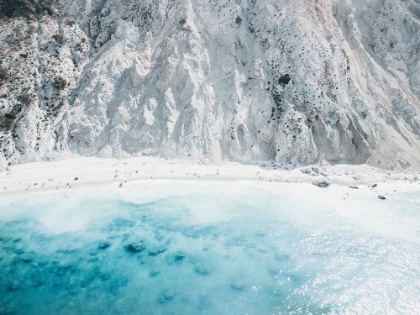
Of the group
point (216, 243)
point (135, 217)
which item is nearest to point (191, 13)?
point (135, 217)

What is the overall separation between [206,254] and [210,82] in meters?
38.7

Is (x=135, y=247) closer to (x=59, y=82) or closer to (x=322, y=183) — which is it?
(x=322, y=183)

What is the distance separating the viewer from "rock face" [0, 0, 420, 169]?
48.9m

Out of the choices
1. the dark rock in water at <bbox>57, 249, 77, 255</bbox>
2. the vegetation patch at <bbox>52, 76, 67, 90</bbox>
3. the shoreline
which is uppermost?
the vegetation patch at <bbox>52, 76, 67, 90</bbox>

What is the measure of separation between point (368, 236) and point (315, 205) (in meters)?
7.69

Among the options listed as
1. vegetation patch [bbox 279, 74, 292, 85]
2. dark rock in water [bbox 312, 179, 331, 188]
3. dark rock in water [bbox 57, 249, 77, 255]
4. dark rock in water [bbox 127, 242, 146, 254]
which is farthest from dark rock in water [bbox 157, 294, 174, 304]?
vegetation patch [bbox 279, 74, 292, 85]

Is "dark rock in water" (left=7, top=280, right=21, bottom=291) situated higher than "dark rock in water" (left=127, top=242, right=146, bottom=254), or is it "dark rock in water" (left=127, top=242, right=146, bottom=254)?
"dark rock in water" (left=127, top=242, right=146, bottom=254)

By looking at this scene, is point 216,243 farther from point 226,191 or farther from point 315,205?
point 315,205

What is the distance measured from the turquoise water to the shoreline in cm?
341

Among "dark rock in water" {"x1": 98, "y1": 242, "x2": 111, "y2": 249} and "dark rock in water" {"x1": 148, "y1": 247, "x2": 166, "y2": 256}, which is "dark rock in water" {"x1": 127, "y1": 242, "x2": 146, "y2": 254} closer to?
"dark rock in water" {"x1": 148, "y1": 247, "x2": 166, "y2": 256}

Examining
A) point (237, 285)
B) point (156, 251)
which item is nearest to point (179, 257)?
point (156, 251)

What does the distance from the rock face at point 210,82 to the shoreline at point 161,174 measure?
2.50 m

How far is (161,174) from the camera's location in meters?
43.2

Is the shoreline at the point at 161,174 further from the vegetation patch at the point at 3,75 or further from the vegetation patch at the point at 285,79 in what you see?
the vegetation patch at the point at 285,79
